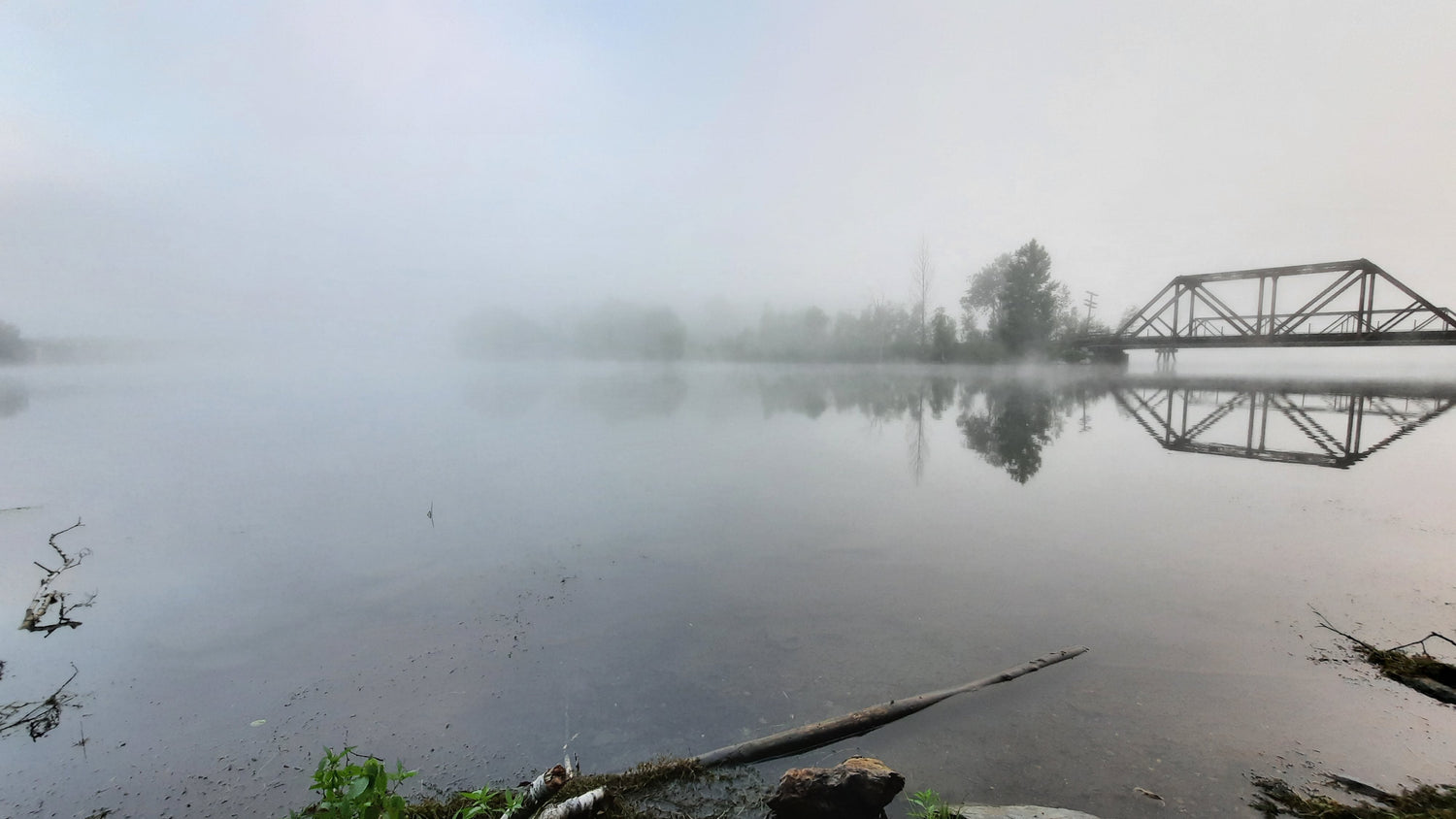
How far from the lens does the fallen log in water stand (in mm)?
3830

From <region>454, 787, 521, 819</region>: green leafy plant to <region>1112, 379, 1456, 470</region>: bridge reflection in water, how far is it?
18391 millimetres

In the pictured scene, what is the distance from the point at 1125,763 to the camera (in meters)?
3.68

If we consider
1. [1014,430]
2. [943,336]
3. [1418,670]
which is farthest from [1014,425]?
[943,336]

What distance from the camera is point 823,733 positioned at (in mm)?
4004

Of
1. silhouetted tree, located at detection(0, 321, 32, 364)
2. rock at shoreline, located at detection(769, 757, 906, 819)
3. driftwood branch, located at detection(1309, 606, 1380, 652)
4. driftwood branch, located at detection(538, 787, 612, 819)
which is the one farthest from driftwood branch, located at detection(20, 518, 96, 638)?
silhouetted tree, located at detection(0, 321, 32, 364)

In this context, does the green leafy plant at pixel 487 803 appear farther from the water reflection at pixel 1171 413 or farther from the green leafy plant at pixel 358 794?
the water reflection at pixel 1171 413

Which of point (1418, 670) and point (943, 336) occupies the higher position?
point (943, 336)

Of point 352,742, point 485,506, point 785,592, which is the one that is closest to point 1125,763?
point 785,592

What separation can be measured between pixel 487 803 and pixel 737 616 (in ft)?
10.8

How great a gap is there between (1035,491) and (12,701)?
14.5 metres

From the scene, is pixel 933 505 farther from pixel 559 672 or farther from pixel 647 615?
pixel 559 672

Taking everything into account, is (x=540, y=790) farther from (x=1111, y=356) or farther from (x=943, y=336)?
(x=943, y=336)

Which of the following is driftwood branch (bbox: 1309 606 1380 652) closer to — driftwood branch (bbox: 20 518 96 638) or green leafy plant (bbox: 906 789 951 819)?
green leafy plant (bbox: 906 789 951 819)

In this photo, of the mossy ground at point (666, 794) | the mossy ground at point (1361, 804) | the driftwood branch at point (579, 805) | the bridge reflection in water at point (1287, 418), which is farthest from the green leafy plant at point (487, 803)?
the bridge reflection in water at point (1287, 418)
